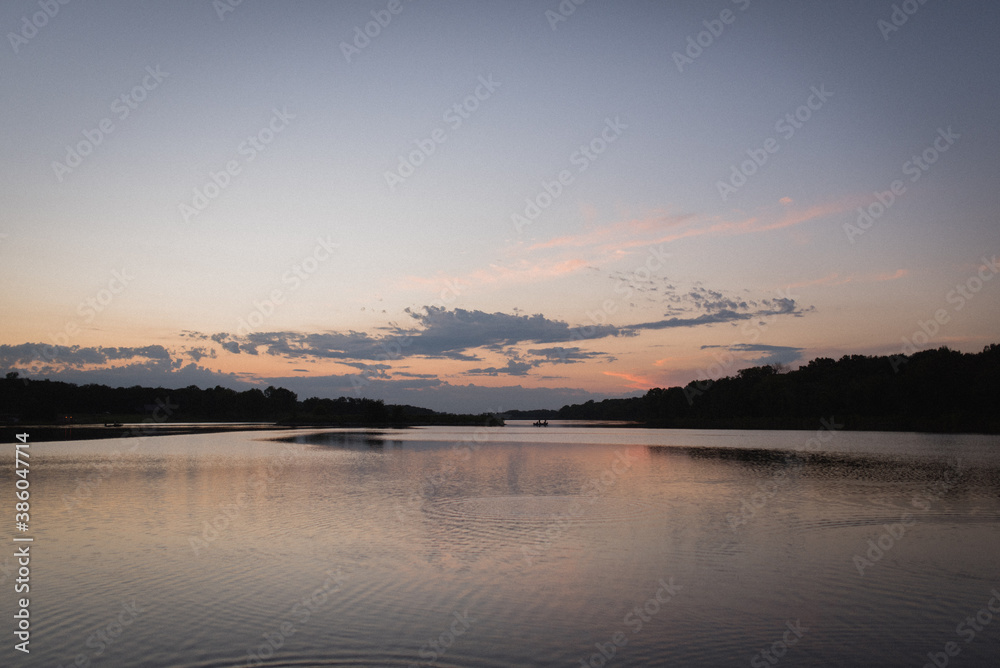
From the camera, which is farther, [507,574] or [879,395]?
[879,395]

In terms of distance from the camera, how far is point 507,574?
474 inches

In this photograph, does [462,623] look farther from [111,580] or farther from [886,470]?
[886,470]

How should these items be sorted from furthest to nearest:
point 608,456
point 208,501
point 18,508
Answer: point 608,456, point 208,501, point 18,508

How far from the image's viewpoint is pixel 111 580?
1138 centimetres

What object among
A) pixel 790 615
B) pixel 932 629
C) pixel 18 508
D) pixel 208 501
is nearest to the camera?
pixel 932 629

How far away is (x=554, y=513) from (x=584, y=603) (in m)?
8.89

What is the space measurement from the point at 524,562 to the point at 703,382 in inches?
7010

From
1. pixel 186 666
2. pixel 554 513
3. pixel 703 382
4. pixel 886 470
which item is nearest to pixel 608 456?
pixel 886 470

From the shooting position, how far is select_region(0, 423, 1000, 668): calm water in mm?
8422

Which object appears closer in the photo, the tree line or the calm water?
the calm water

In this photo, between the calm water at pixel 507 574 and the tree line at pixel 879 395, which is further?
the tree line at pixel 879 395

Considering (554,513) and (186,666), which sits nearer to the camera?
(186,666)

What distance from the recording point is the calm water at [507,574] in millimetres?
8422

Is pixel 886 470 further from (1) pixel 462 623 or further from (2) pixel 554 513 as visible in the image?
(1) pixel 462 623
